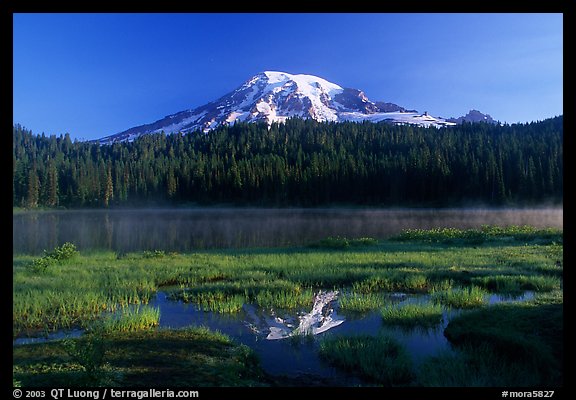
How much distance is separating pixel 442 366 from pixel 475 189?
126058 mm

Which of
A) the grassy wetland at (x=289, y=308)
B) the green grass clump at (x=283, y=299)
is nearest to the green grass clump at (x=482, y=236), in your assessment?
the grassy wetland at (x=289, y=308)

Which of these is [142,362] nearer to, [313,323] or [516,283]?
[313,323]

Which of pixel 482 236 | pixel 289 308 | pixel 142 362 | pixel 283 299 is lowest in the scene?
pixel 289 308

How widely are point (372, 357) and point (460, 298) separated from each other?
738cm

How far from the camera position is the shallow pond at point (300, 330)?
381 inches

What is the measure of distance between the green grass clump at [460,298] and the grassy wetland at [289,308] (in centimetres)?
6

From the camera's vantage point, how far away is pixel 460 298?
1505cm

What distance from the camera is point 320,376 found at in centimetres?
910

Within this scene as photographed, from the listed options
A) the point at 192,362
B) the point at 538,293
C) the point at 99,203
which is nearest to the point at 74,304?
the point at 192,362

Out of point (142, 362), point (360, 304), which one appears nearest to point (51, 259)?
point (142, 362)

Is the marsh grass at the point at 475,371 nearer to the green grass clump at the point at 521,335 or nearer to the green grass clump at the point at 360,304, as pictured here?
the green grass clump at the point at 521,335

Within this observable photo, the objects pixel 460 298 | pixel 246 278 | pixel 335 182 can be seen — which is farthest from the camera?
pixel 335 182

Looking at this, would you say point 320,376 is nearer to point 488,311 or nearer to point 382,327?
point 382,327

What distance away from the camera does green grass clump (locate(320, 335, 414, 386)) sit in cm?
885
